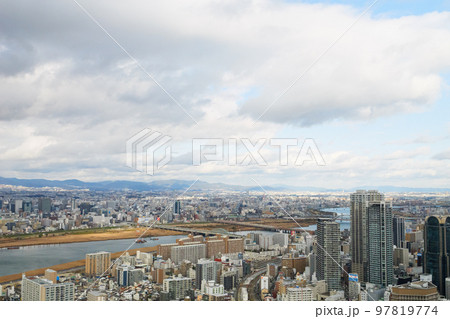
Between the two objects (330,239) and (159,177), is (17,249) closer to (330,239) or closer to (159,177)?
(159,177)

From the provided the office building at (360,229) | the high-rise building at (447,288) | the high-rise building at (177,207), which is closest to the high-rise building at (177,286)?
the high-rise building at (177,207)

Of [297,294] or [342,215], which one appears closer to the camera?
[297,294]

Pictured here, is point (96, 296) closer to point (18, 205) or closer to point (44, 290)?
point (44, 290)

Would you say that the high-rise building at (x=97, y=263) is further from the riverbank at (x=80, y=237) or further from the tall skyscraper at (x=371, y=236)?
the tall skyscraper at (x=371, y=236)

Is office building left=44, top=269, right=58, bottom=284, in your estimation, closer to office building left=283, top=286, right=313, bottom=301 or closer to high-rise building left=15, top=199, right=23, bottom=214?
high-rise building left=15, top=199, right=23, bottom=214

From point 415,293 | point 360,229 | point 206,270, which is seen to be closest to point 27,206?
point 206,270
